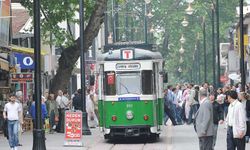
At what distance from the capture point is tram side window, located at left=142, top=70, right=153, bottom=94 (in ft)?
93.5

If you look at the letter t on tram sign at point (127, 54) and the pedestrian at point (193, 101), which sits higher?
the letter t on tram sign at point (127, 54)

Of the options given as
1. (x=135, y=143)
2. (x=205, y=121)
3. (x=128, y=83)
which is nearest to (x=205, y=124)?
(x=205, y=121)

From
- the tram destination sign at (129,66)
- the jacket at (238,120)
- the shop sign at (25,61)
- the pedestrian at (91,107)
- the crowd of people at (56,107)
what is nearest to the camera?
the jacket at (238,120)

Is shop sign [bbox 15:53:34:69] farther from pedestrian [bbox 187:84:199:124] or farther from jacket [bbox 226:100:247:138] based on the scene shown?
jacket [bbox 226:100:247:138]

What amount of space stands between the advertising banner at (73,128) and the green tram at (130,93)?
1.93 m

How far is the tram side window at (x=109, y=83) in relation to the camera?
28.5m

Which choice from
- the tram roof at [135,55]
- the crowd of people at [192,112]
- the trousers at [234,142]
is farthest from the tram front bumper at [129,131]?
the trousers at [234,142]

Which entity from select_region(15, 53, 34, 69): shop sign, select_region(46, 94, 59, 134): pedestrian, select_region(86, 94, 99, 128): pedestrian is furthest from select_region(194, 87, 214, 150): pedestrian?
select_region(15, 53, 34, 69): shop sign

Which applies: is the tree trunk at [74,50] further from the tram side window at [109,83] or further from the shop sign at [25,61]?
the tram side window at [109,83]

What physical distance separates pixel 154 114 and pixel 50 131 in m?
8.24

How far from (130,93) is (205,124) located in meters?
9.29

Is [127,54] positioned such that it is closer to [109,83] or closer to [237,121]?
[109,83]

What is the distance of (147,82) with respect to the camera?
2858 cm

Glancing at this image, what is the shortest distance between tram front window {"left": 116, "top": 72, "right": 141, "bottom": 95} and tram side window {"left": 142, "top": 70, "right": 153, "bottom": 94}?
6.6 inches
